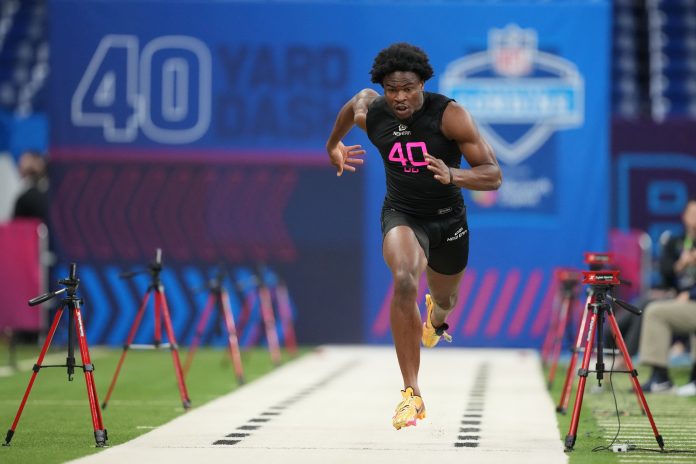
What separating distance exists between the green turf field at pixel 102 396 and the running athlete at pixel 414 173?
1892mm

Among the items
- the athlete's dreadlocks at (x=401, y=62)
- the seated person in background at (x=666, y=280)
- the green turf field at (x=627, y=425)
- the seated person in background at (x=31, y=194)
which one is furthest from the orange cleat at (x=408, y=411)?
the seated person in background at (x=31, y=194)

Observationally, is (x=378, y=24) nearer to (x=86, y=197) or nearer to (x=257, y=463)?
(x=86, y=197)

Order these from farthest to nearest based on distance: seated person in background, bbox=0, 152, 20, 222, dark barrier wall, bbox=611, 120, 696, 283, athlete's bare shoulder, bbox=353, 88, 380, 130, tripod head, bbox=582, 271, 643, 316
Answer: seated person in background, bbox=0, 152, 20, 222, dark barrier wall, bbox=611, 120, 696, 283, athlete's bare shoulder, bbox=353, 88, 380, 130, tripod head, bbox=582, 271, 643, 316

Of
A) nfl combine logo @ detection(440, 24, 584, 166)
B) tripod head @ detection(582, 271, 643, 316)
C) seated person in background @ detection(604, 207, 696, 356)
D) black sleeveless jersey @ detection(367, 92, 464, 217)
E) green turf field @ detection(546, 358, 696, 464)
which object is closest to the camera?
green turf field @ detection(546, 358, 696, 464)

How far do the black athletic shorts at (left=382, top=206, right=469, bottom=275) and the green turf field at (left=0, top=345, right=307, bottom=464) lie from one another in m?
2.15

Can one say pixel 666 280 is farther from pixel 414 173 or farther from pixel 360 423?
pixel 414 173

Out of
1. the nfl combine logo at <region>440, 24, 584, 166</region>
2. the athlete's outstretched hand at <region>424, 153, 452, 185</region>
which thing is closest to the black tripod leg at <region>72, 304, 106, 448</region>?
the athlete's outstretched hand at <region>424, 153, 452, 185</region>

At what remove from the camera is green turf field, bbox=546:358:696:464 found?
7.20m

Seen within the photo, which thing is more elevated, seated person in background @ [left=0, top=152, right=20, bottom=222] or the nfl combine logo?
the nfl combine logo

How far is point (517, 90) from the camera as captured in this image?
1567cm

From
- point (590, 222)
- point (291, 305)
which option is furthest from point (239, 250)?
point (590, 222)

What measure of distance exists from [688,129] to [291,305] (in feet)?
18.7

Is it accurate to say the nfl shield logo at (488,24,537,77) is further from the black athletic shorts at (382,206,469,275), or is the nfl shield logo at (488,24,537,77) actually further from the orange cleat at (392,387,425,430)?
the orange cleat at (392,387,425,430)

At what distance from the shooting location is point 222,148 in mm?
15891
